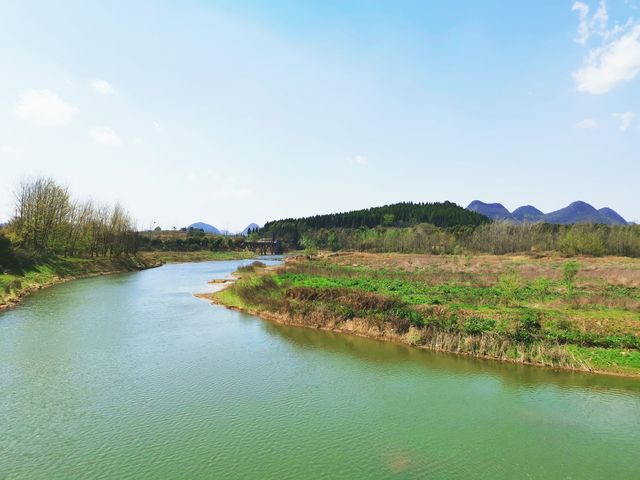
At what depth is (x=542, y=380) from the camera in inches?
860

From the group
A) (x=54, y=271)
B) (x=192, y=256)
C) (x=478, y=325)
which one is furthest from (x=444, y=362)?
(x=192, y=256)

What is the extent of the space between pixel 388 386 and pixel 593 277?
3991 cm

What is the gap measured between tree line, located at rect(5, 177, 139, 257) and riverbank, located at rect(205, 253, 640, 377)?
1758 inches

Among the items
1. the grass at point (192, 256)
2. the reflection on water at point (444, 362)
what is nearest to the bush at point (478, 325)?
the reflection on water at point (444, 362)

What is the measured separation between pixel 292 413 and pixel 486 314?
59.6 ft

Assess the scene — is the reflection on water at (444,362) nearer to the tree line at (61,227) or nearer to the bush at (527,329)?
the bush at (527,329)

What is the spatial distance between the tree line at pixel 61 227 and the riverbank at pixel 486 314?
44657mm

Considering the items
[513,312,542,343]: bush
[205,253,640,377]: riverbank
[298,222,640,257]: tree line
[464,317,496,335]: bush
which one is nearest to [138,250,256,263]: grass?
[298,222,640,257]: tree line

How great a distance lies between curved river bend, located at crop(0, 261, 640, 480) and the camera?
13461 mm

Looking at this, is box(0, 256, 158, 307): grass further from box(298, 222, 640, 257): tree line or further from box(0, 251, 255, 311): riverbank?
box(298, 222, 640, 257): tree line

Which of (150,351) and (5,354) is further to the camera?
(150,351)

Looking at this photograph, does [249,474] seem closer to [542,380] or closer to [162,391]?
[162,391]

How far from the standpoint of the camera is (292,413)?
17.3 meters

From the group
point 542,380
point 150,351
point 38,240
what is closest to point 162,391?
point 150,351
